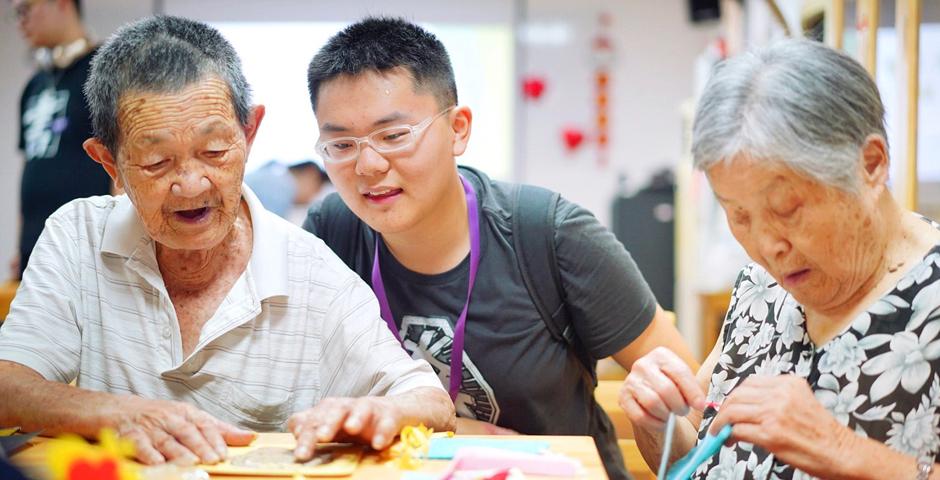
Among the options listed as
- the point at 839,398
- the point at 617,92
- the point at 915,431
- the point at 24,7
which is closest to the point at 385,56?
the point at 839,398

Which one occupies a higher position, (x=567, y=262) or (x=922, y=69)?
(x=922, y=69)

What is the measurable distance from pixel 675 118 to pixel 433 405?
5708 millimetres

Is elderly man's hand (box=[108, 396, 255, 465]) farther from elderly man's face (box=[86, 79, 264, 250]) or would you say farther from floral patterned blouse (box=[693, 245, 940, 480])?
floral patterned blouse (box=[693, 245, 940, 480])

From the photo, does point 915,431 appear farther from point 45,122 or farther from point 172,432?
point 45,122

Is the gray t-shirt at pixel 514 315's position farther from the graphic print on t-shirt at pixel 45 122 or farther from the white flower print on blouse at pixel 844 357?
the graphic print on t-shirt at pixel 45 122

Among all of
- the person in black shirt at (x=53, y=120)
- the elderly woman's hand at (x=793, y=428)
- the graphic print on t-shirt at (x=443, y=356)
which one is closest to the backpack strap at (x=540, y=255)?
the graphic print on t-shirt at (x=443, y=356)

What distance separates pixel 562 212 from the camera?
2.10 metres

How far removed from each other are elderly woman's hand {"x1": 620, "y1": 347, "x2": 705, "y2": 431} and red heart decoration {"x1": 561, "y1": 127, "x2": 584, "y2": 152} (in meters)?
5.56

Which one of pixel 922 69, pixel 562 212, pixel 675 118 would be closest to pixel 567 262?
pixel 562 212

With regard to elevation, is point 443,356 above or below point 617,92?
below

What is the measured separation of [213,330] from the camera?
→ 5.67ft

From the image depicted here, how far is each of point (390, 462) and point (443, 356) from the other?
658 millimetres

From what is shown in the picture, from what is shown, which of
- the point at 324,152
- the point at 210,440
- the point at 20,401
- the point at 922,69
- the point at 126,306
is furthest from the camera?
the point at 922,69

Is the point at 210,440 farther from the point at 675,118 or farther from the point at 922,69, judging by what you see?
the point at 675,118
